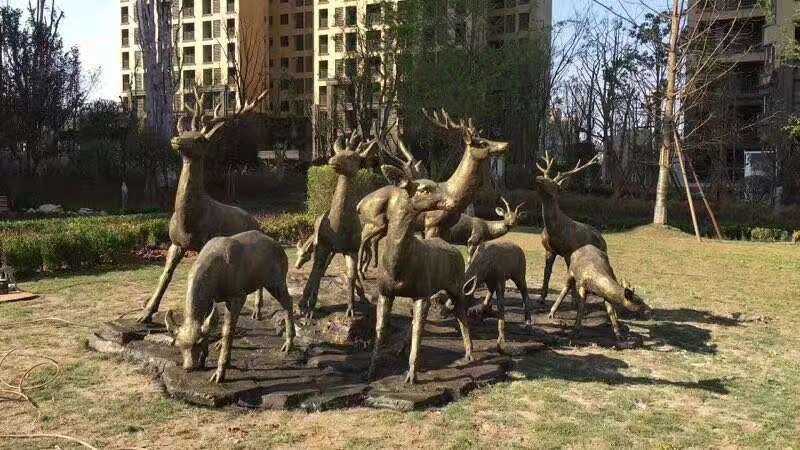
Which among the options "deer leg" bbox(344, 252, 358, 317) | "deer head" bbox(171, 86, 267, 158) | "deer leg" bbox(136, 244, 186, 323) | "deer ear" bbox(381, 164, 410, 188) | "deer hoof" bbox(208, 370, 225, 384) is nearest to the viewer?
"deer ear" bbox(381, 164, 410, 188)

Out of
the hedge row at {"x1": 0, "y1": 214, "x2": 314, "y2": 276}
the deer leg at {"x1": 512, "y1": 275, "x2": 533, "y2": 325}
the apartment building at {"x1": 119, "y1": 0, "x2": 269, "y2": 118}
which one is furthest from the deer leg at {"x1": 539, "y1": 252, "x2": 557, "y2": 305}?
the apartment building at {"x1": 119, "y1": 0, "x2": 269, "y2": 118}

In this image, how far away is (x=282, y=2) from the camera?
2490 inches

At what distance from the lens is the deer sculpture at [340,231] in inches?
351

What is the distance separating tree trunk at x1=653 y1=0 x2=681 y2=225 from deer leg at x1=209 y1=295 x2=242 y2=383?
68.6ft

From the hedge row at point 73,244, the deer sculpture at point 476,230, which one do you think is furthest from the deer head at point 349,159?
the hedge row at point 73,244

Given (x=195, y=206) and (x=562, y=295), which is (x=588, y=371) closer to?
(x=562, y=295)

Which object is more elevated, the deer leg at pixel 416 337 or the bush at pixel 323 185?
the bush at pixel 323 185

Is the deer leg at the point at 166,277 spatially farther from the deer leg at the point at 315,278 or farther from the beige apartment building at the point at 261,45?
the beige apartment building at the point at 261,45

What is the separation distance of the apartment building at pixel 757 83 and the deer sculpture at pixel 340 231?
2846 centimetres

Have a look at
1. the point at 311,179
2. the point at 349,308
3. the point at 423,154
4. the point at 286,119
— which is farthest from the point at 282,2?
the point at 349,308

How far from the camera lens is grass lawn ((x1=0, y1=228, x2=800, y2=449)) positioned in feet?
18.5

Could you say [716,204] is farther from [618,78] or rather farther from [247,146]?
[247,146]

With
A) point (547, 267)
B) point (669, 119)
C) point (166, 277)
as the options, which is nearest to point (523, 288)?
point (547, 267)

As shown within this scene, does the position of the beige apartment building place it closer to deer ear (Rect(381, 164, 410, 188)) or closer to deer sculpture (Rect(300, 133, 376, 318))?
deer sculpture (Rect(300, 133, 376, 318))
